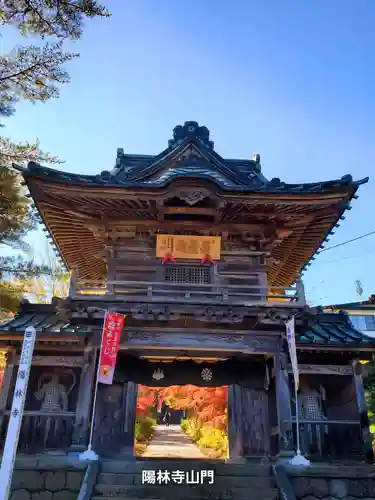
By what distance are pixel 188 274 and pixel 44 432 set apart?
5972 mm

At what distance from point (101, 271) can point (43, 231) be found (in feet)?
12.5

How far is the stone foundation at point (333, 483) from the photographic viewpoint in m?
8.92

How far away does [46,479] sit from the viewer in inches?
347

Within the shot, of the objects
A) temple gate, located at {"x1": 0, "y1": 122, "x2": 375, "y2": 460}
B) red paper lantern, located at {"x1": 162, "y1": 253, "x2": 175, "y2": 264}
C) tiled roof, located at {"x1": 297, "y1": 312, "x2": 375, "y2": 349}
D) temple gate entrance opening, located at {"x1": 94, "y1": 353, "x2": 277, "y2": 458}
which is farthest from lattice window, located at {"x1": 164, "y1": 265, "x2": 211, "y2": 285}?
tiled roof, located at {"x1": 297, "y1": 312, "x2": 375, "y2": 349}

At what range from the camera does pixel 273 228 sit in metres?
12.3

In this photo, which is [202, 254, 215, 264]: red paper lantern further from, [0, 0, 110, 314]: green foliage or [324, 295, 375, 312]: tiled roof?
[324, 295, 375, 312]: tiled roof

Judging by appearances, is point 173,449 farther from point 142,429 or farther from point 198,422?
point 198,422

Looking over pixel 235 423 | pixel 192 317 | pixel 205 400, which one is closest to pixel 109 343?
pixel 192 317

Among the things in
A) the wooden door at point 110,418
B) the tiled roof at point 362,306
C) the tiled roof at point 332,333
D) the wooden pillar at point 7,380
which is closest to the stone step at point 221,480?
the wooden door at point 110,418

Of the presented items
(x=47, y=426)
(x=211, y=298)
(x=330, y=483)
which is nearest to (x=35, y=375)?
(x=47, y=426)

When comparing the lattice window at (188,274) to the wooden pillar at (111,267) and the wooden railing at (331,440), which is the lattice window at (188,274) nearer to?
the wooden pillar at (111,267)

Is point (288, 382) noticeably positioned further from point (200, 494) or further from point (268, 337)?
point (200, 494)

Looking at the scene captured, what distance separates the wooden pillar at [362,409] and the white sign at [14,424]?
8732mm

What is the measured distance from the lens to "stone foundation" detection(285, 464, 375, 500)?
8922mm
